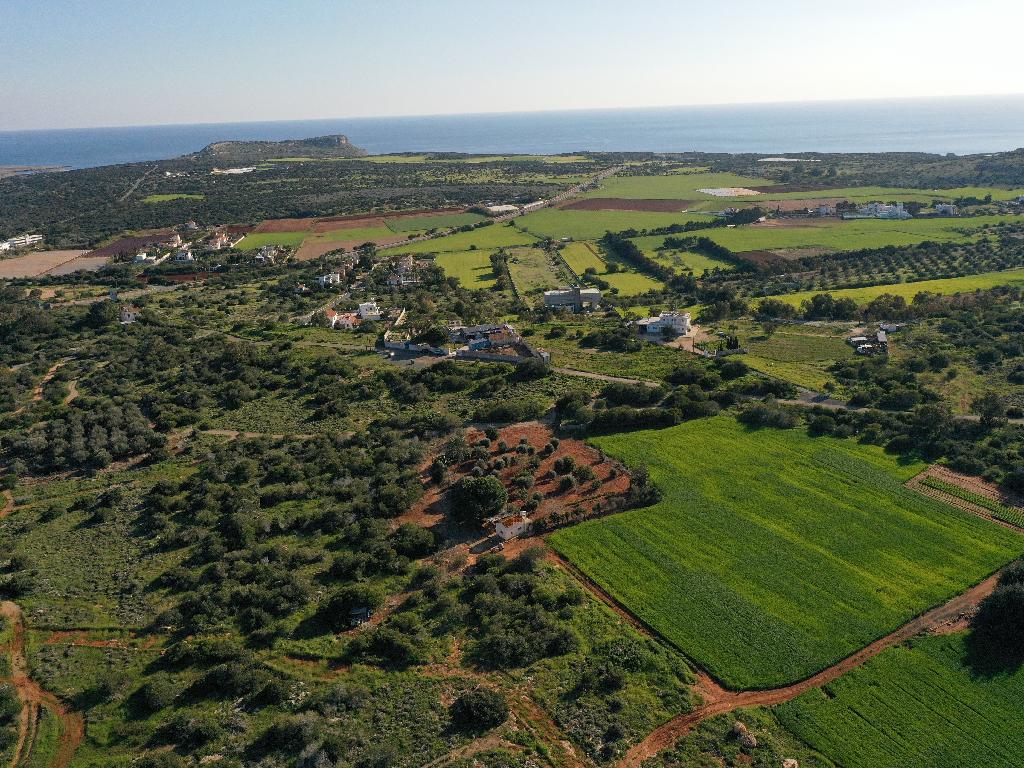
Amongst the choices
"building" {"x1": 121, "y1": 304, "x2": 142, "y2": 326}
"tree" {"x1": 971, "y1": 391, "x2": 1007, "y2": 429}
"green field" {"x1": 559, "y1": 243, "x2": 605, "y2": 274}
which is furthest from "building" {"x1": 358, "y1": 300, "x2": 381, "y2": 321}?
"tree" {"x1": 971, "y1": 391, "x2": 1007, "y2": 429}

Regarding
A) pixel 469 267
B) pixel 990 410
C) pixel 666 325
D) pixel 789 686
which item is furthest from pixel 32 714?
pixel 469 267

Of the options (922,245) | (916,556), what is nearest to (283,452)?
(916,556)

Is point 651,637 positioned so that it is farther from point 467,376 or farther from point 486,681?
point 467,376

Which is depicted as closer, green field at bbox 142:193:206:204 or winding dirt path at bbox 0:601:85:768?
winding dirt path at bbox 0:601:85:768

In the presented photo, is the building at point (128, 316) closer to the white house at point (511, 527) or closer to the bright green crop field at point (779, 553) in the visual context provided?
the white house at point (511, 527)

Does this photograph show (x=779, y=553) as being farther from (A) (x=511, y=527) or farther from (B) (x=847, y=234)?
(B) (x=847, y=234)

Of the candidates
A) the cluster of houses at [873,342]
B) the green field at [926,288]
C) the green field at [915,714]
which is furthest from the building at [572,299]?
the green field at [915,714]

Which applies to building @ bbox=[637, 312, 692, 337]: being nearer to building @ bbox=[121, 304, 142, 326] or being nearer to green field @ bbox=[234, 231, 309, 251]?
building @ bbox=[121, 304, 142, 326]
